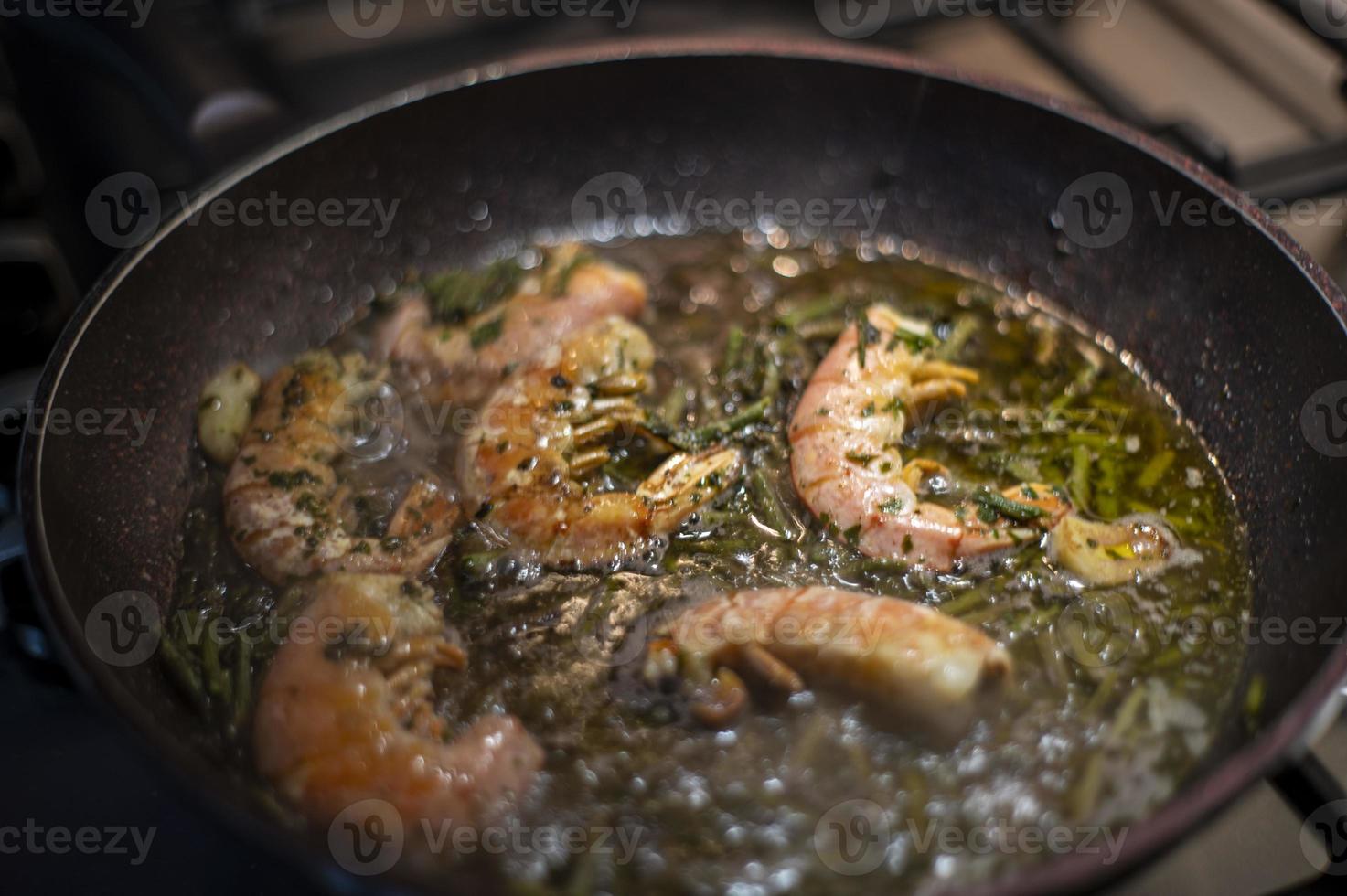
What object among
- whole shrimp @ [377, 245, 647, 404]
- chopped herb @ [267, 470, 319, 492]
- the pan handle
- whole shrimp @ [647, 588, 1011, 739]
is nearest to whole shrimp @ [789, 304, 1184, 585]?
whole shrimp @ [647, 588, 1011, 739]

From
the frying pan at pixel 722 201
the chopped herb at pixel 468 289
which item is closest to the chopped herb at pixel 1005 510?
the frying pan at pixel 722 201

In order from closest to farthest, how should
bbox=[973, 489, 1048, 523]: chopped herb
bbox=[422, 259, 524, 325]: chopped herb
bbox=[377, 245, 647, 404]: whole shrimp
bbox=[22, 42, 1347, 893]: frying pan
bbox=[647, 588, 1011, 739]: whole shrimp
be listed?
1. bbox=[647, 588, 1011, 739]: whole shrimp
2. bbox=[22, 42, 1347, 893]: frying pan
3. bbox=[973, 489, 1048, 523]: chopped herb
4. bbox=[377, 245, 647, 404]: whole shrimp
5. bbox=[422, 259, 524, 325]: chopped herb

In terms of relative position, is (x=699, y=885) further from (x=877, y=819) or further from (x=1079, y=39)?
(x=1079, y=39)

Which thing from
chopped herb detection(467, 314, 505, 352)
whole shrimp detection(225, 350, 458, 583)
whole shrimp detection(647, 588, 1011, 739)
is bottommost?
whole shrimp detection(647, 588, 1011, 739)

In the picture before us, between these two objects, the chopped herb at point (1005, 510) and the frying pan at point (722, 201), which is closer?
the frying pan at point (722, 201)

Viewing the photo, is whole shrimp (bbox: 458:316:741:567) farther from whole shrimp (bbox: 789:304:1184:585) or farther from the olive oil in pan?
whole shrimp (bbox: 789:304:1184:585)

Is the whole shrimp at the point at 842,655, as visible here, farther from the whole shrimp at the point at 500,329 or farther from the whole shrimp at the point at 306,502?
the whole shrimp at the point at 500,329
